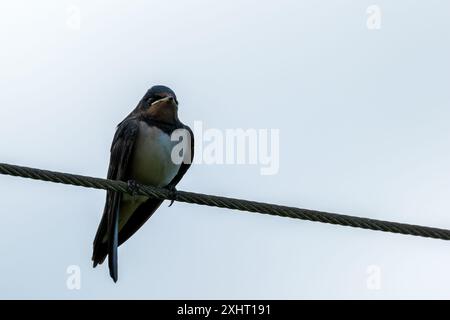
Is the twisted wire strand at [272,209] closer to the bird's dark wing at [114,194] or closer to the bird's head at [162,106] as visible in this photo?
the bird's dark wing at [114,194]

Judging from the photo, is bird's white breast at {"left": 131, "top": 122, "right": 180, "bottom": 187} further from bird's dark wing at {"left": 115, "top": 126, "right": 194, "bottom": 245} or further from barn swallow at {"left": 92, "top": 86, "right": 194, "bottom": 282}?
bird's dark wing at {"left": 115, "top": 126, "right": 194, "bottom": 245}

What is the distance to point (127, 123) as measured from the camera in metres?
9.24

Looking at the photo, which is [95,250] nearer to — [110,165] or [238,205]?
[110,165]

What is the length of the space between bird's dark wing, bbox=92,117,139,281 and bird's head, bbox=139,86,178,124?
0.19m

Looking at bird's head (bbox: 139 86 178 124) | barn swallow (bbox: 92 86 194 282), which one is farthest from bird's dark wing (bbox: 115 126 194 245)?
bird's head (bbox: 139 86 178 124)

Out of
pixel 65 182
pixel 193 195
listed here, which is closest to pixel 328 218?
pixel 193 195

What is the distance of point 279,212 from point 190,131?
321cm

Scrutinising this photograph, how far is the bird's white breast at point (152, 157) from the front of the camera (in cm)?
902

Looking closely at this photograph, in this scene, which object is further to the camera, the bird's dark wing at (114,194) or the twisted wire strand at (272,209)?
the bird's dark wing at (114,194)

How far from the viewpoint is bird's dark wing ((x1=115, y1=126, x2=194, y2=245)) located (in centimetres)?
930

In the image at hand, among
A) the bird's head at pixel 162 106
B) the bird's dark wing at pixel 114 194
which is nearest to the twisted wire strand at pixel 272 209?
the bird's dark wing at pixel 114 194

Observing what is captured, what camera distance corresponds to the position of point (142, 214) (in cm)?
933

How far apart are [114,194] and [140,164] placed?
1.11 feet

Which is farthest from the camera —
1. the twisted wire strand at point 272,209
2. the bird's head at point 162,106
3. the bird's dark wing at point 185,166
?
the bird's dark wing at point 185,166
